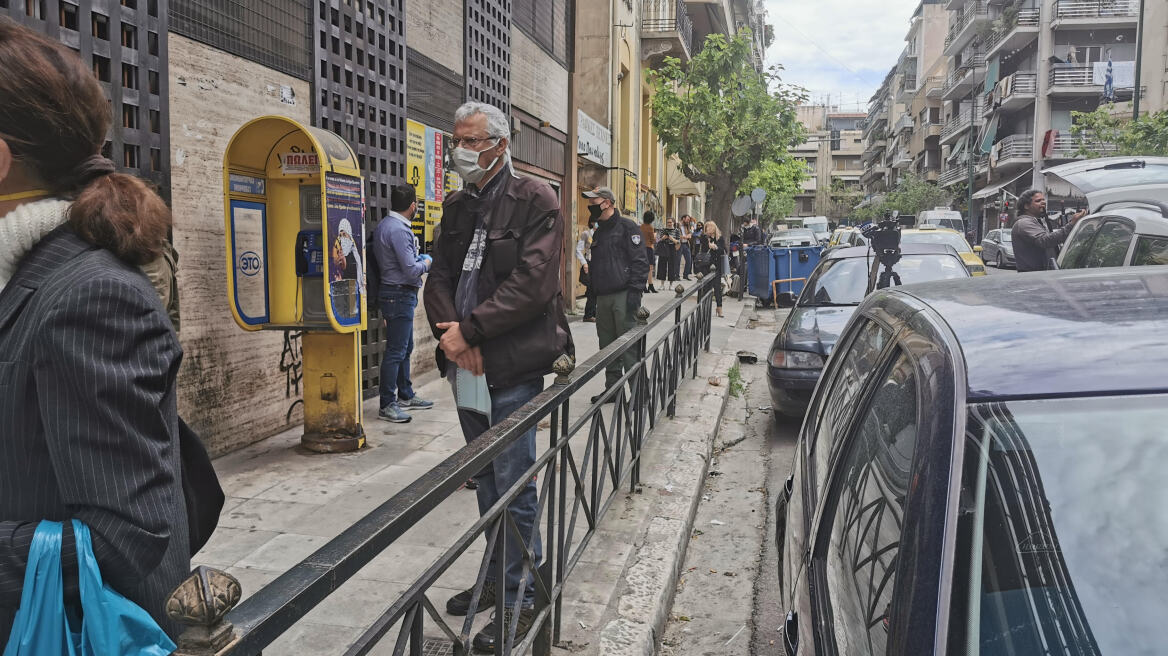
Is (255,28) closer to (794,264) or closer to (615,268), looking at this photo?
(615,268)

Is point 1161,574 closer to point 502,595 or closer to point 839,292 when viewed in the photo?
point 502,595

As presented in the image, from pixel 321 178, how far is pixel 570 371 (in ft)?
9.59

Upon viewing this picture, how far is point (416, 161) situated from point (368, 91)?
1.13 meters

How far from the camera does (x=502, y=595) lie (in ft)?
8.15

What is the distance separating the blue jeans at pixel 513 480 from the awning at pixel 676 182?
2492 centimetres

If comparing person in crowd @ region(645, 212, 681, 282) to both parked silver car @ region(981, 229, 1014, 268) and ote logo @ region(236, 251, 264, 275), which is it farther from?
ote logo @ region(236, 251, 264, 275)

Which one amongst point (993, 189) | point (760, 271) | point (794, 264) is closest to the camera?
point (794, 264)

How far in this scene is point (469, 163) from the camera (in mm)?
3389

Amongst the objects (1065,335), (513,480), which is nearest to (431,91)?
(513,480)

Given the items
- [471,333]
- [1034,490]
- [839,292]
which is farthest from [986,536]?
[839,292]

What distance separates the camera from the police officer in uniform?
305 inches

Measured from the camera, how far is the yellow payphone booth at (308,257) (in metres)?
5.57

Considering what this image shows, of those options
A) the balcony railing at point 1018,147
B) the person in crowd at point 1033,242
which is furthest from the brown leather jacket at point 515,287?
the balcony railing at point 1018,147

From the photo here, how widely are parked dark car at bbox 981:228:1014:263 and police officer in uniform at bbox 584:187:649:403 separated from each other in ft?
87.2
